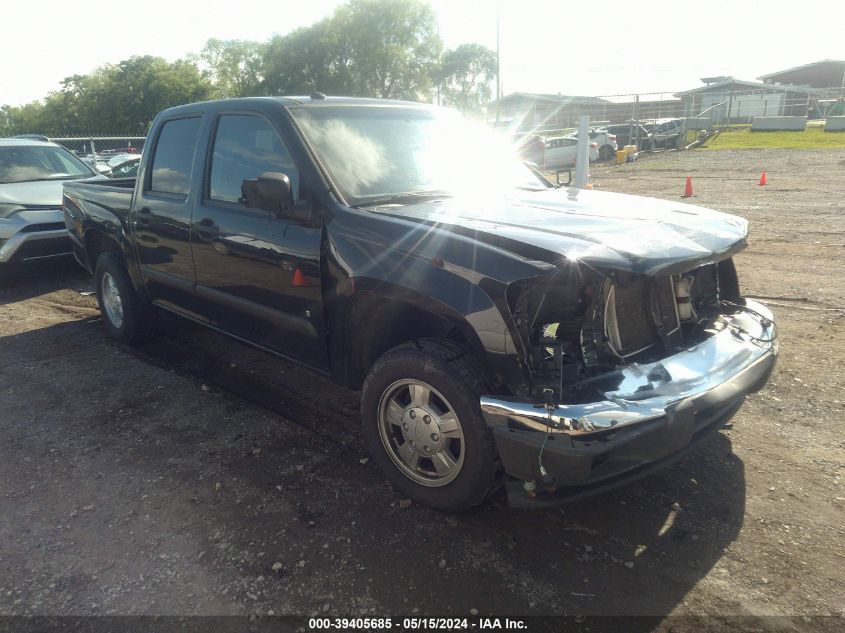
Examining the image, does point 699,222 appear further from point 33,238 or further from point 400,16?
point 400,16

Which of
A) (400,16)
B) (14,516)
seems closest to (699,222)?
(14,516)

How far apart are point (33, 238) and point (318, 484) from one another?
20.5 feet

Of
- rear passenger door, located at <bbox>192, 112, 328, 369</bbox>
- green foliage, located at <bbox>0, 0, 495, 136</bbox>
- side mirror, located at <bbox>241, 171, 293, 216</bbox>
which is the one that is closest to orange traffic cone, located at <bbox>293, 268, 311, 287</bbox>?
rear passenger door, located at <bbox>192, 112, 328, 369</bbox>

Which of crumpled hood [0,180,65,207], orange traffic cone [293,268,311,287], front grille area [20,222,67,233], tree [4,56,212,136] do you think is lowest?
front grille area [20,222,67,233]

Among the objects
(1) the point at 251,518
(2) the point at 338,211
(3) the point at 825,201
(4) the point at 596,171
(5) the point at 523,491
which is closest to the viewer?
(5) the point at 523,491

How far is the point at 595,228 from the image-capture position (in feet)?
9.73

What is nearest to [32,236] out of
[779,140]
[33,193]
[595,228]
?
[33,193]

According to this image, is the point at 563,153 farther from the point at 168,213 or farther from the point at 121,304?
the point at 168,213

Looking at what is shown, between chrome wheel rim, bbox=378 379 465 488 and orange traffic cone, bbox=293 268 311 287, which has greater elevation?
orange traffic cone, bbox=293 268 311 287

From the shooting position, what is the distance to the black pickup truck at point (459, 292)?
8.45ft

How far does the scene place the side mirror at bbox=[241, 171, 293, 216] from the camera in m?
3.18

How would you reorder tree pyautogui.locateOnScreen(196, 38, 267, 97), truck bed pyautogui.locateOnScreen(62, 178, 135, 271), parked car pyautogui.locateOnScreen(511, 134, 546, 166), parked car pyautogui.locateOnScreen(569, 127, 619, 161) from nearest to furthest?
truck bed pyautogui.locateOnScreen(62, 178, 135, 271)
parked car pyautogui.locateOnScreen(511, 134, 546, 166)
parked car pyautogui.locateOnScreen(569, 127, 619, 161)
tree pyautogui.locateOnScreen(196, 38, 267, 97)

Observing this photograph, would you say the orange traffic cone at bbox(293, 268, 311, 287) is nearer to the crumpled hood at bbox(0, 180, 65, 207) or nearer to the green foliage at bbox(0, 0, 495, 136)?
the crumpled hood at bbox(0, 180, 65, 207)

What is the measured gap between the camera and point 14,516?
10.4 feet
